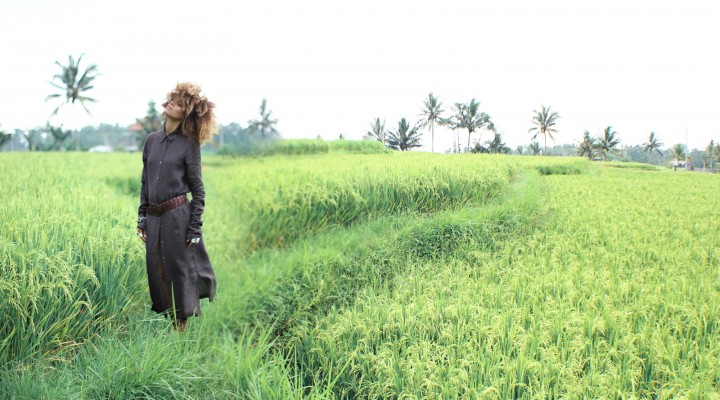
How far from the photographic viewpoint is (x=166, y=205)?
10.3 ft

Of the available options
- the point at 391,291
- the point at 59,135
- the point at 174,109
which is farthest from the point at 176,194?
the point at 59,135

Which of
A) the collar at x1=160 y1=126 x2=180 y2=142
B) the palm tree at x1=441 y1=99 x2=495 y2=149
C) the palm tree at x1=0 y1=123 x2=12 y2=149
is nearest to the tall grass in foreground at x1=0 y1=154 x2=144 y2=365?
the collar at x1=160 y1=126 x2=180 y2=142

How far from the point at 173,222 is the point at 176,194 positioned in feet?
0.64

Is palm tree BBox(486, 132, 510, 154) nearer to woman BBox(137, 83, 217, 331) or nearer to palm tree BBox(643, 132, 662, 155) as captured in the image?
palm tree BBox(643, 132, 662, 155)

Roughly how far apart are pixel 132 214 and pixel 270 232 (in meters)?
1.52

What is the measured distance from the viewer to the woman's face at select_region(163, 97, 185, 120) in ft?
10.1

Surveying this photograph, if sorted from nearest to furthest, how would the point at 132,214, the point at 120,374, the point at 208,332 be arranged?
the point at 120,374 → the point at 208,332 → the point at 132,214

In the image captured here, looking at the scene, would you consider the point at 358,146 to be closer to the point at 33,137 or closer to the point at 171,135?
the point at 171,135

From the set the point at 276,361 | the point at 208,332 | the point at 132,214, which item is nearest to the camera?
the point at 276,361

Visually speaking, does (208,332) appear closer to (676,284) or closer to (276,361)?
(276,361)

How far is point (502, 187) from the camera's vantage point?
20.9 ft

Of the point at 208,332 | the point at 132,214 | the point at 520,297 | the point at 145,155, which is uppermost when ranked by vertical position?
the point at 145,155

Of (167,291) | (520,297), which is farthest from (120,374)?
(520,297)

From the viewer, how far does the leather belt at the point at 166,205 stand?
10.3 feet
